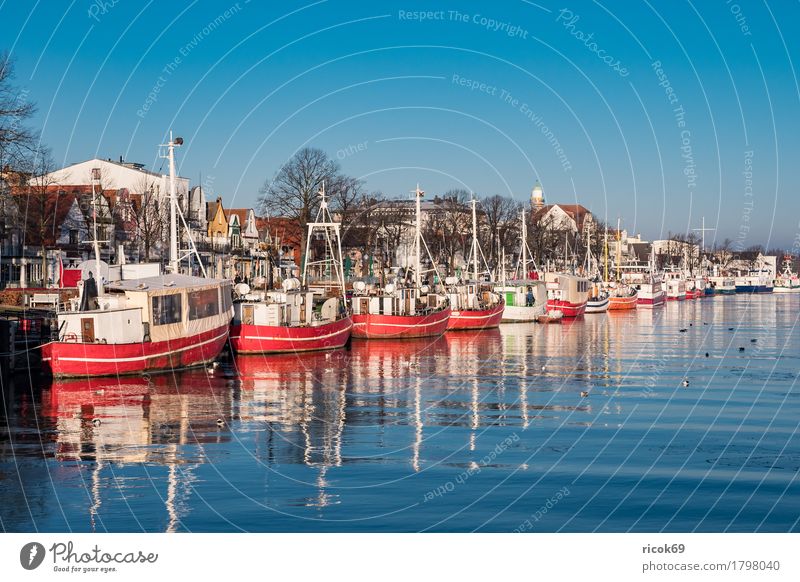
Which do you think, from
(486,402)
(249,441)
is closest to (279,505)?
(249,441)

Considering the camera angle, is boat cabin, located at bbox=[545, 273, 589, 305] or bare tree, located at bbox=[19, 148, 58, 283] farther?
boat cabin, located at bbox=[545, 273, 589, 305]

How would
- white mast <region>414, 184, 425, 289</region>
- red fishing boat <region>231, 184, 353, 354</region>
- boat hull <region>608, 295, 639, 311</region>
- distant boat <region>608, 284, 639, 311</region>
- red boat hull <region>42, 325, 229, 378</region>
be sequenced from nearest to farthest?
red boat hull <region>42, 325, 229, 378</region> → red fishing boat <region>231, 184, 353, 354</region> → white mast <region>414, 184, 425, 289</region> → boat hull <region>608, 295, 639, 311</region> → distant boat <region>608, 284, 639, 311</region>

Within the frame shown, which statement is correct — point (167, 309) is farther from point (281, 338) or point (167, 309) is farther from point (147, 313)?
point (281, 338)

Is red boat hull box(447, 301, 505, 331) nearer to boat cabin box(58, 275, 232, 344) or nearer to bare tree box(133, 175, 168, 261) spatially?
bare tree box(133, 175, 168, 261)

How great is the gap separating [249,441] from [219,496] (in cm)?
829

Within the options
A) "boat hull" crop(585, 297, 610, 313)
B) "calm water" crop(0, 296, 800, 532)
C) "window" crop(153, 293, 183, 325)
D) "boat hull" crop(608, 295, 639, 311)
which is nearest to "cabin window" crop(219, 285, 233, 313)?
"calm water" crop(0, 296, 800, 532)

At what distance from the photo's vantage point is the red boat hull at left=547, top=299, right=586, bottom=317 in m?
121

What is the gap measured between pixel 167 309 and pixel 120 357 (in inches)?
164

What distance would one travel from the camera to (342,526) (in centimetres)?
2453

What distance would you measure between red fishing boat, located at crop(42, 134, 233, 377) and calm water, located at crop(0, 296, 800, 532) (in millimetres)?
1223

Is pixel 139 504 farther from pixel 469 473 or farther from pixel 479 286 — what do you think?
pixel 479 286

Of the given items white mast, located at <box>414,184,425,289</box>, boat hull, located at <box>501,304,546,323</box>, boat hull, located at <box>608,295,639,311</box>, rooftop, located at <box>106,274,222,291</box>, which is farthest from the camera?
boat hull, located at <box>608,295,639,311</box>
